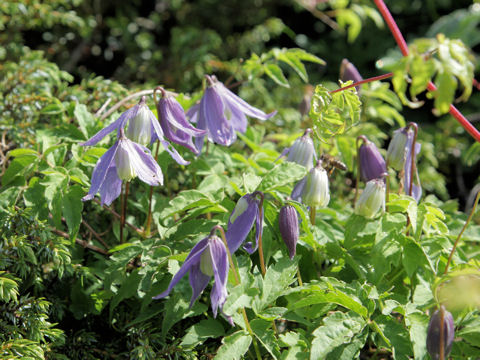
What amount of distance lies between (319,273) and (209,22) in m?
2.13

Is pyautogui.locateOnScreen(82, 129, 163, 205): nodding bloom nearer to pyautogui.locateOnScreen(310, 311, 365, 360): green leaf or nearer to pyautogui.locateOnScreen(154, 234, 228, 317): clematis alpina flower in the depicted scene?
pyautogui.locateOnScreen(154, 234, 228, 317): clematis alpina flower

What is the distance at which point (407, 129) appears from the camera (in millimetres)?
1485

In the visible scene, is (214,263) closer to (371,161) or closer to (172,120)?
(172,120)


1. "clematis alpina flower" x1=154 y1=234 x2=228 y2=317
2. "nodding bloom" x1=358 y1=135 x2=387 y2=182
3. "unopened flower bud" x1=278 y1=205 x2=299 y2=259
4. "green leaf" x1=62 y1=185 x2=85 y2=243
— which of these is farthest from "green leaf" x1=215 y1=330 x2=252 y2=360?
"nodding bloom" x1=358 y1=135 x2=387 y2=182

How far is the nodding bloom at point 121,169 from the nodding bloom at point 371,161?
0.61 m

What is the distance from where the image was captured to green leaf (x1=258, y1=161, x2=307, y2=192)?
1317 millimetres

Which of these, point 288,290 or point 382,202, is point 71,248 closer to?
point 288,290

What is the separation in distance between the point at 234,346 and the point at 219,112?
0.67 m

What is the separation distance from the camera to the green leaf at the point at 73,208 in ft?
4.53

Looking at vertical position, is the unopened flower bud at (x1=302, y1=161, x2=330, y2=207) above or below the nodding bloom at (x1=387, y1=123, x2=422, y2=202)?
below

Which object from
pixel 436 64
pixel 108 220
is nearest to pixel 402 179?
pixel 436 64

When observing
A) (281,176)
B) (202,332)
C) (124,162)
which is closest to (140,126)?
(124,162)

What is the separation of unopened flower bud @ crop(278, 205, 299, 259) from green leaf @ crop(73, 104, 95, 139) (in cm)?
68

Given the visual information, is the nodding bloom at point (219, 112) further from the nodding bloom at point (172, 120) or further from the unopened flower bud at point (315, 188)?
the unopened flower bud at point (315, 188)
